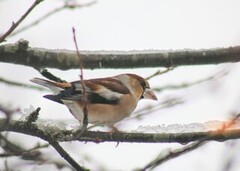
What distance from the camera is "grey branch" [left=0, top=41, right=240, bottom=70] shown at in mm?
3631

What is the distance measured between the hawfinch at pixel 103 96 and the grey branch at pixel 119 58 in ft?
0.69

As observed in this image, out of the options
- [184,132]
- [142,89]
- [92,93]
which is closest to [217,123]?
[184,132]

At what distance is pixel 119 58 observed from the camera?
146 inches

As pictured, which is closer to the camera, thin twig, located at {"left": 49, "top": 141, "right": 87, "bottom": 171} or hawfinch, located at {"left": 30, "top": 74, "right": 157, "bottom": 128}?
thin twig, located at {"left": 49, "top": 141, "right": 87, "bottom": 171}

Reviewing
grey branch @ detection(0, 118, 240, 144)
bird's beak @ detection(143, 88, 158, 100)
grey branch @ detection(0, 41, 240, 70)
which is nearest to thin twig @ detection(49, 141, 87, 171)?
grey branch @ detection(0, 118, 240, 144)

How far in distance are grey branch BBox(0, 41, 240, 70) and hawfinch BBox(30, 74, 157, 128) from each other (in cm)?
21

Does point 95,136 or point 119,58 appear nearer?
point 95,136

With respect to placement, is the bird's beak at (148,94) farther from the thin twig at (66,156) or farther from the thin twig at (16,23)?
the thin twig at (16,23)

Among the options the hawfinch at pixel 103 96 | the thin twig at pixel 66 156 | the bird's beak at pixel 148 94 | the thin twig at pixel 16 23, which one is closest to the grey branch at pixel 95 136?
the thin twig at pixel 66 156

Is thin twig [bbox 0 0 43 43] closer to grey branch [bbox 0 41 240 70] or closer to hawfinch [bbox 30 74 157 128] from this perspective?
grey branch [bbox 0 41 240 70]

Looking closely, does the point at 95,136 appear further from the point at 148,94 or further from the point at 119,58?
the point at 148,94

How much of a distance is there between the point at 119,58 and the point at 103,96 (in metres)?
0.67

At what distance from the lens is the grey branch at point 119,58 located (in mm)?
3631

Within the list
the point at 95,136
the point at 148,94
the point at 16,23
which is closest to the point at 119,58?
the point at 95,136
